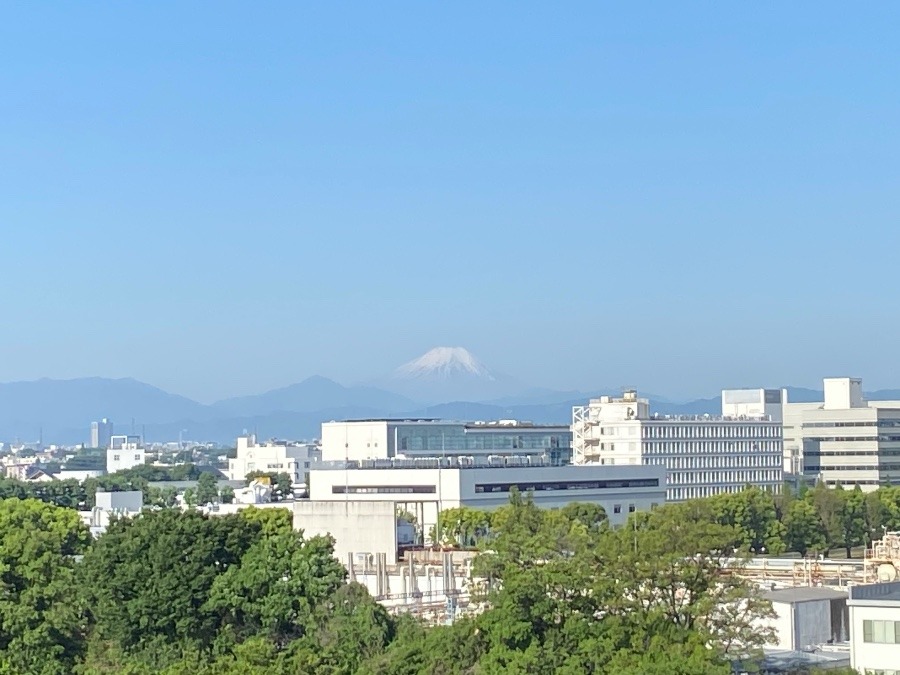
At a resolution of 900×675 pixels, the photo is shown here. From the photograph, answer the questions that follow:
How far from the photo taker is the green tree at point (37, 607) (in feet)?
141

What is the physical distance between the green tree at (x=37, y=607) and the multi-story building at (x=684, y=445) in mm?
70152

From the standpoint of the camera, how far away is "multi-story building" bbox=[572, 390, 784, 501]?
11675 cm

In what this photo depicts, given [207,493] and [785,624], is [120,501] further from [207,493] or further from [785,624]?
[785,624]

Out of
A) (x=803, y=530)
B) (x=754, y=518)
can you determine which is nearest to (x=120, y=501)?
(x=754, y=518)

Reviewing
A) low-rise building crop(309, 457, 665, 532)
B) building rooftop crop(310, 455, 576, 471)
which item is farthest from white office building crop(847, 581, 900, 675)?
building rooftop crop(310, 455, 576, 471)

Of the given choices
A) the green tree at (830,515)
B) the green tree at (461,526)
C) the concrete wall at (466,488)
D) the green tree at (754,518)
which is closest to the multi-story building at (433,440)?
the concrete wall at (466,488)

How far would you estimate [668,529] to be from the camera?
114 ft

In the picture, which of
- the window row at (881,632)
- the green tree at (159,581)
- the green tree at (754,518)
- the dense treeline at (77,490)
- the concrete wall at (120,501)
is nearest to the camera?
the window row at (881,632)

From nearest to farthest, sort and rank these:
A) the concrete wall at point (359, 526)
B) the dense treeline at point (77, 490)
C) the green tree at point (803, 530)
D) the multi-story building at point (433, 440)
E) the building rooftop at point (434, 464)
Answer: the concrete wall at point (359, 526)
the green tree at point (803, 530)
the building rooftop at point (434, 464)
the multi-story building at point (433, 440)
the dense treeline at point (77, 490)

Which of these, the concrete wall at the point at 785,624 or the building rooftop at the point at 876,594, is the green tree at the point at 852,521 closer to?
the concrete wall at the point at 785,624

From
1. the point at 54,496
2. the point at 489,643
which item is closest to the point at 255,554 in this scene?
the point at 489,643

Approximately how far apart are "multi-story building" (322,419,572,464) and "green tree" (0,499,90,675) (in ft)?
233

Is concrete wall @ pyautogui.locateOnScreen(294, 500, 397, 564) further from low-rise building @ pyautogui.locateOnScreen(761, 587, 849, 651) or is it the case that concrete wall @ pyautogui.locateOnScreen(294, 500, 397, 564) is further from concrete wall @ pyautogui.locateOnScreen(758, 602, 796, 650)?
concrete wall @ pyautogui.locateOnScreen(758, 602, 796, 650)

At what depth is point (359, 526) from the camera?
62.9 m
